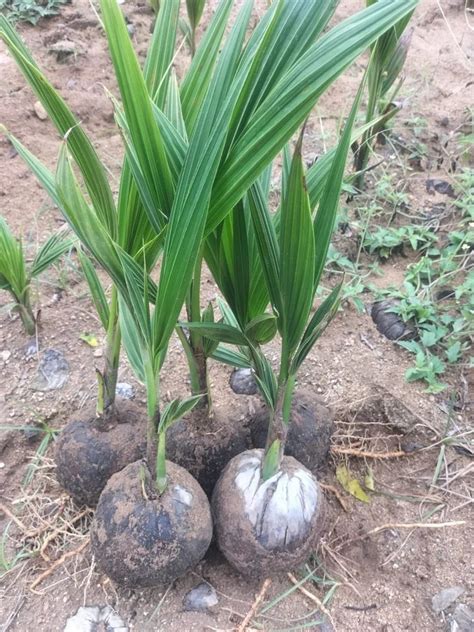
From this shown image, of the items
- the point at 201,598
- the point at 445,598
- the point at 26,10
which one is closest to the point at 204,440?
the point at 201,598

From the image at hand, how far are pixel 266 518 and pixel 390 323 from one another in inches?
29.9

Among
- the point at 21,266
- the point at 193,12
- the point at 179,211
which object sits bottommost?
the point at 21,266

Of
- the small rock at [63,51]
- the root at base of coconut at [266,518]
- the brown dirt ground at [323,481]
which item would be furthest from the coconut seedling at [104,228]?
the small rock at [63,51]

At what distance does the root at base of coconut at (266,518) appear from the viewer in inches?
37.8

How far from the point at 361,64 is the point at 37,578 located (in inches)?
103

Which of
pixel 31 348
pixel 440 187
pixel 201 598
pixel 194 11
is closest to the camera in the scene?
pixel 201 598

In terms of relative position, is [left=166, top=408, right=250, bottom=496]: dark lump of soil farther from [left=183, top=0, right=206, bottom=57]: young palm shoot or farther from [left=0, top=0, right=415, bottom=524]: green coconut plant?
[left=183, top=0, right=206, bottom=57]: young palm shoot

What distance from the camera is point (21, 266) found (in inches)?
55.4

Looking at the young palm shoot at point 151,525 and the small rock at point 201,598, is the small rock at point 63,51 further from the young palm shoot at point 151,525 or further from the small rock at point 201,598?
the small rock at point 201,598

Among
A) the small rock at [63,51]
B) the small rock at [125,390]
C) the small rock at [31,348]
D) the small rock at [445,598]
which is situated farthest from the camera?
the small rock at [63,51]

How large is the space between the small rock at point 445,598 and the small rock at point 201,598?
391mm

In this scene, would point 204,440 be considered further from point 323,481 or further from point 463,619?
point 463,619

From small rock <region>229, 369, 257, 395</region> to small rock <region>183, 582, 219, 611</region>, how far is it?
0.43m

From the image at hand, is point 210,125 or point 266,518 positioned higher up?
point 210,125
